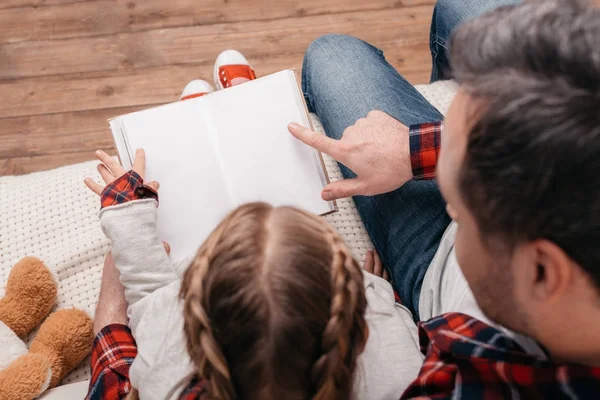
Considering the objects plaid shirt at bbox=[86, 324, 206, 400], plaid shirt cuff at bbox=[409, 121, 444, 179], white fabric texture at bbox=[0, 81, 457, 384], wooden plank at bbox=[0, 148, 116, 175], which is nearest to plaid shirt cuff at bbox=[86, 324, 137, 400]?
plaid shirt at bbox=[86, 324, 206, 400]

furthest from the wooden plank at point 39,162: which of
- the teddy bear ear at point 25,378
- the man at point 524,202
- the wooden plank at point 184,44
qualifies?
the man at point 524,202

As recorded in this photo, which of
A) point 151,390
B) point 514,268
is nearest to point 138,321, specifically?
point 151,390

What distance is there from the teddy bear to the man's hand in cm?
43

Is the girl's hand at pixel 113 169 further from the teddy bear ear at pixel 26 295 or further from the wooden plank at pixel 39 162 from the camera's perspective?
the wooden plank at pixel 39 162

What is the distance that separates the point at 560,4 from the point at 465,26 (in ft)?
0.25

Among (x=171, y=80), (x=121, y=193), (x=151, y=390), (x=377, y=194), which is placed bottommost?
(x=151, y=390)

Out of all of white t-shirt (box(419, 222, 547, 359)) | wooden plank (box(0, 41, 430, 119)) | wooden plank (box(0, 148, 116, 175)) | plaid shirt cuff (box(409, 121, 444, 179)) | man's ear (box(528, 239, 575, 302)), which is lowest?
white t-shirt (box(419, 222, 547, 359))

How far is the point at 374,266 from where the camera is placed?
2.86 feet

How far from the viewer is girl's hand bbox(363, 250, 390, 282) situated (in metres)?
0.87

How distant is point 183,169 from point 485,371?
1.69ft

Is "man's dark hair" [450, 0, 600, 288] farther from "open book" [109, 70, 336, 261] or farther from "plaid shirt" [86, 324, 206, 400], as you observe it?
"plaid shirt" [86, 324, 206, 400]

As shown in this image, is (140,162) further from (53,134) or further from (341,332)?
(53,134)

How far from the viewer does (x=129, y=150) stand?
804 millimetres

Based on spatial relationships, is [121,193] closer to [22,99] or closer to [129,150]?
[129,150]
